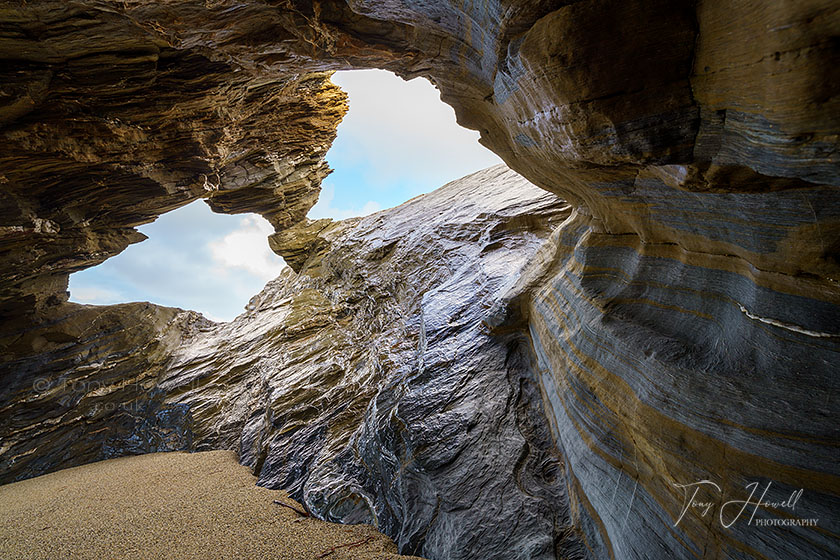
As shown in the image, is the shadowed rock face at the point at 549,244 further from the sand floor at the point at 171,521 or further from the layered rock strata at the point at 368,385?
the sand floor at the point at 171,521

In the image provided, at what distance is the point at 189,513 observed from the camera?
6434 millimetres

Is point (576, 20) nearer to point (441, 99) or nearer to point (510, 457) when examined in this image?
point (441, 99)

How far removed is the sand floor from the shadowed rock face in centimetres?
50

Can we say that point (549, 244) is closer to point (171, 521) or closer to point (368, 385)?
point (368, 385)

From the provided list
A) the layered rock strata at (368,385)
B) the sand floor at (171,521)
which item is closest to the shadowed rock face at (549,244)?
the layered rock strata at (368,385)

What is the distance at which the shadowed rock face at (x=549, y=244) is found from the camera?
2.27 m

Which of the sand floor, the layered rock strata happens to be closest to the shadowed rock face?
the layered rock strata

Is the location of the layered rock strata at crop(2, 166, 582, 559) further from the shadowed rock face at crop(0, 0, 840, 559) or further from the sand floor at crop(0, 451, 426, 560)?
the sand floor at crop(0, 451, 426, 560)

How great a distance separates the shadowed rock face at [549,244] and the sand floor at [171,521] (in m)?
0.50

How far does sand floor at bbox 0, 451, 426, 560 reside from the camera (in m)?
5.32

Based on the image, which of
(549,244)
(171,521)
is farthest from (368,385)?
(549,244)

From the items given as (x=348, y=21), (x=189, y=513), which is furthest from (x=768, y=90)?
(x=189, y=513)

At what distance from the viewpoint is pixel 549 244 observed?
704 cm

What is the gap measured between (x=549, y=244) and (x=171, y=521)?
8.00 meters
